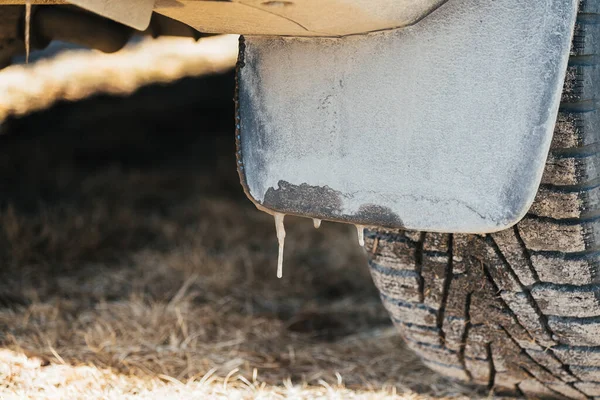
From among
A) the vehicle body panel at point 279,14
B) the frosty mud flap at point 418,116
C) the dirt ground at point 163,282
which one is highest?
the vehicle body panel at point 279,14

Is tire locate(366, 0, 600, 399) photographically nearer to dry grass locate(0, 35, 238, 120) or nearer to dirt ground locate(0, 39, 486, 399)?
dirt ground locate(0, 39, 486, 399)

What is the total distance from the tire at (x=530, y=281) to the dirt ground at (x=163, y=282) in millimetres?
179

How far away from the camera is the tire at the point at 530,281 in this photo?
1117 mm

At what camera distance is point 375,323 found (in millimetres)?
1987

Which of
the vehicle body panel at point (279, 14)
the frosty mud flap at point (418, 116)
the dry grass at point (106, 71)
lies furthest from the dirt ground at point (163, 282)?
the vehicle body panel at point (279, 14)

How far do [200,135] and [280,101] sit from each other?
2.49 m

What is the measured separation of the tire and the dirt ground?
0.59 ft

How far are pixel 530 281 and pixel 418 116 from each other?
0.36 m

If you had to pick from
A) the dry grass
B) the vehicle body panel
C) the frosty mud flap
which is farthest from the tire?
the dry grass

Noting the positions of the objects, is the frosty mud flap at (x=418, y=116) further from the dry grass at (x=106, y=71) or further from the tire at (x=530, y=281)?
the dry grass at (x=106, y=71)

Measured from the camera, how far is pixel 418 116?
3.46 feet

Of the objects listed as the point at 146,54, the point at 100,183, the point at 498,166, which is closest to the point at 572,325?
the point at 498,166

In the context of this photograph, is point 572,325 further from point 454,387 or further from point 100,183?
point 100,183

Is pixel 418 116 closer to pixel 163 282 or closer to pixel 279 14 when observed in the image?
pixel 279 14
